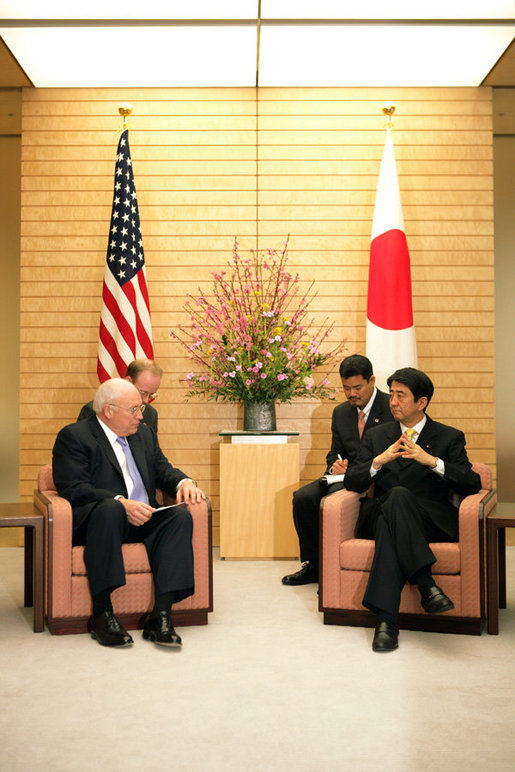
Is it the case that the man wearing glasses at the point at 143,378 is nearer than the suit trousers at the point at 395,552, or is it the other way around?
the suit trousers at the point at 395,552

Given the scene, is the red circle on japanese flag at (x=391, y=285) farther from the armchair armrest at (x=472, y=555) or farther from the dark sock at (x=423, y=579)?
the dark sock at (x=423, y=579)

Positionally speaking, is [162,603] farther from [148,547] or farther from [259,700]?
[259,700]

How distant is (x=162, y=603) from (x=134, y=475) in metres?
0.70

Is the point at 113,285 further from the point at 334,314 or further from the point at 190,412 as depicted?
the point at 334,314

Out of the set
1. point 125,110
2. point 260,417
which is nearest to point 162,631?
point 260,417

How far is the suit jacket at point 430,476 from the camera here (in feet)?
12.9

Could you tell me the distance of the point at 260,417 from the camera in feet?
18.4

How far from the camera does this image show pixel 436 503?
156 inches

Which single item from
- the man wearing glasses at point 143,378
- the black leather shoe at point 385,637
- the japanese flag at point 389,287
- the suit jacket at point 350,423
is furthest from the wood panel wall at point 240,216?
the black leather shoe at point 385,637

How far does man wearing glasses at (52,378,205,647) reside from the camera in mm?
3668

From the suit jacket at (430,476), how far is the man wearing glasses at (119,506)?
2.78 ft
